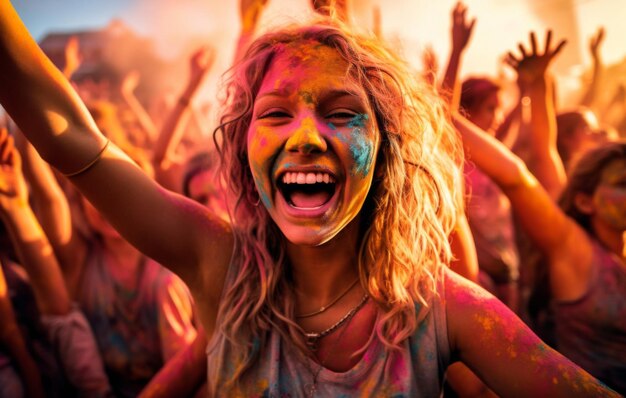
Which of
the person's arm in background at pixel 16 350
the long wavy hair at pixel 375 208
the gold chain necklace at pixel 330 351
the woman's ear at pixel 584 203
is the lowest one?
the person's arm in background at pixel 16 350

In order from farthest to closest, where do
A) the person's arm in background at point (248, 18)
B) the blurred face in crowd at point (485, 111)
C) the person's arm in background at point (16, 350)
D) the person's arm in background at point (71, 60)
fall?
the person's arm in background at point (71, 60)
the blurred face in crowd at point (485, 111)
the person's arm in background at point (248, 18)
the person's arm in background at point (16, 350)

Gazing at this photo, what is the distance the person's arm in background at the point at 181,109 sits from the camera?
3465 millimetres

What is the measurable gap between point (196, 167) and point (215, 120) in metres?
1.67

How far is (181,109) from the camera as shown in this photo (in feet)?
11.4

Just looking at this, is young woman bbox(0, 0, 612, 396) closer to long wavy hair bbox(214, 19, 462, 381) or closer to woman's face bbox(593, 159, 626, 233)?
long wavy hair bbox(214, 19, 462, 381)

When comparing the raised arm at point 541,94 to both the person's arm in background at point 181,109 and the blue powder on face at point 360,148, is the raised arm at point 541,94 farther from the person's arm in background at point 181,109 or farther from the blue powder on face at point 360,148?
the person's arm in background at point 181,109

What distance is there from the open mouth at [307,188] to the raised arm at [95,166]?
27 centimetres

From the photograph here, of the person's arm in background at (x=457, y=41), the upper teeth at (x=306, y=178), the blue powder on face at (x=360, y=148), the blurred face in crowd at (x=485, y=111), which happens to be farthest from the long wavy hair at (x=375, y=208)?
the blurred face in crowd at (x=485, y=111)

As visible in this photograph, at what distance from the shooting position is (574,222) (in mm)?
2389

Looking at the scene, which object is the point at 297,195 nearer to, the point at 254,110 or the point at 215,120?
the point at 254,110

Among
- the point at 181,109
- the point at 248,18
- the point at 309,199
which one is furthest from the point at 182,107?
the point at 309,199

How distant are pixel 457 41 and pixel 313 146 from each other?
1.69 m

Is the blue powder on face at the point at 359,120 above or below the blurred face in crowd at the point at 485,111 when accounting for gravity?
above

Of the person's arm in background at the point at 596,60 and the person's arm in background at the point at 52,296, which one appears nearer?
the person's arm in background at the point at 52,296
